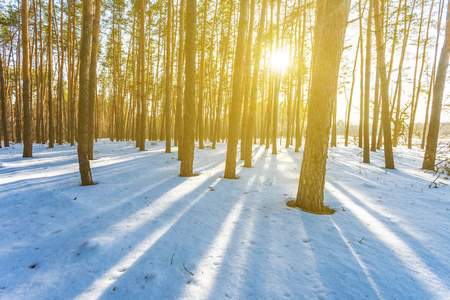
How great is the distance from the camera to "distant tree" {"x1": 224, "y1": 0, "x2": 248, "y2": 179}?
5956 mm

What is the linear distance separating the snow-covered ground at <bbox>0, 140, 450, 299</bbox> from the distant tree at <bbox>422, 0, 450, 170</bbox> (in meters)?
4.20

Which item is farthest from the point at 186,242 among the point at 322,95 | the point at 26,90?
the point at 26,90

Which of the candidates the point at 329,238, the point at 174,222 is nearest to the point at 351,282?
the point at 329,238

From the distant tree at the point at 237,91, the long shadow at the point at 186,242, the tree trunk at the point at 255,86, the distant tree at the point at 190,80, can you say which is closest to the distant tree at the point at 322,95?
the long shadow at the point at 186,242

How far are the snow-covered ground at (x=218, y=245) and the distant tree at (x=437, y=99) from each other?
420 cm

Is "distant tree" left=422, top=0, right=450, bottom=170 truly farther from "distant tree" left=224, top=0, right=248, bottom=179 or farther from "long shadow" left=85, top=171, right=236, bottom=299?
"long shadow" left=85, top=171, right=236, bottom=299

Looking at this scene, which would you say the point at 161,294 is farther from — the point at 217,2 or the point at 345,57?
the point at 345,57

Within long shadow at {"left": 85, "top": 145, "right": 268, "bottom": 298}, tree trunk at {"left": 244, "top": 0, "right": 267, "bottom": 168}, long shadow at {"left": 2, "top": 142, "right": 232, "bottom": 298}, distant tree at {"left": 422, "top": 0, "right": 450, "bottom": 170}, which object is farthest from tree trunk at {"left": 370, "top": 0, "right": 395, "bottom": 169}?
long shadow at {"left": 2, "top": 142, "right": 232, "bottom": 298}

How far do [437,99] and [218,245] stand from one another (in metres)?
10.2

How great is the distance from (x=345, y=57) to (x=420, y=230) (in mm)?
21885

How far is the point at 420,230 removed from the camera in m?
2.89

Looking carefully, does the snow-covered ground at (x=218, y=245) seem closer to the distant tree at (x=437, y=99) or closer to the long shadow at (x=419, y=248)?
the long shadow at (x=419, y=248)

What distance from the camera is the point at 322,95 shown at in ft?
11.4

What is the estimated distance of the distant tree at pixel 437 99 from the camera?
718 centimetres
